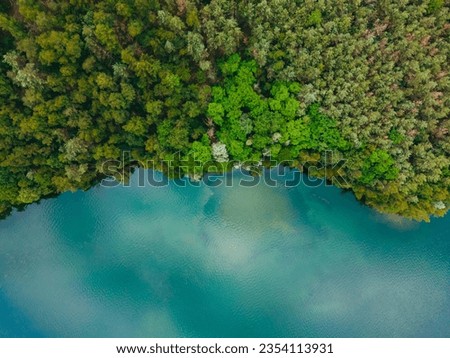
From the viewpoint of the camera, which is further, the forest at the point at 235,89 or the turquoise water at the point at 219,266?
the turquoise water at the point at 219,266

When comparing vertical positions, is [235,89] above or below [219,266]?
above

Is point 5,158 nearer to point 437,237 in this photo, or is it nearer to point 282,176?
point 282,176

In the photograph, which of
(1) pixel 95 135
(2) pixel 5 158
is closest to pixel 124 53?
(1) pixel 95 135

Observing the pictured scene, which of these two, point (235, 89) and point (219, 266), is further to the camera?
point (219, 266)

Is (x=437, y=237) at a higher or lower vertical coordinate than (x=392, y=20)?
lower
